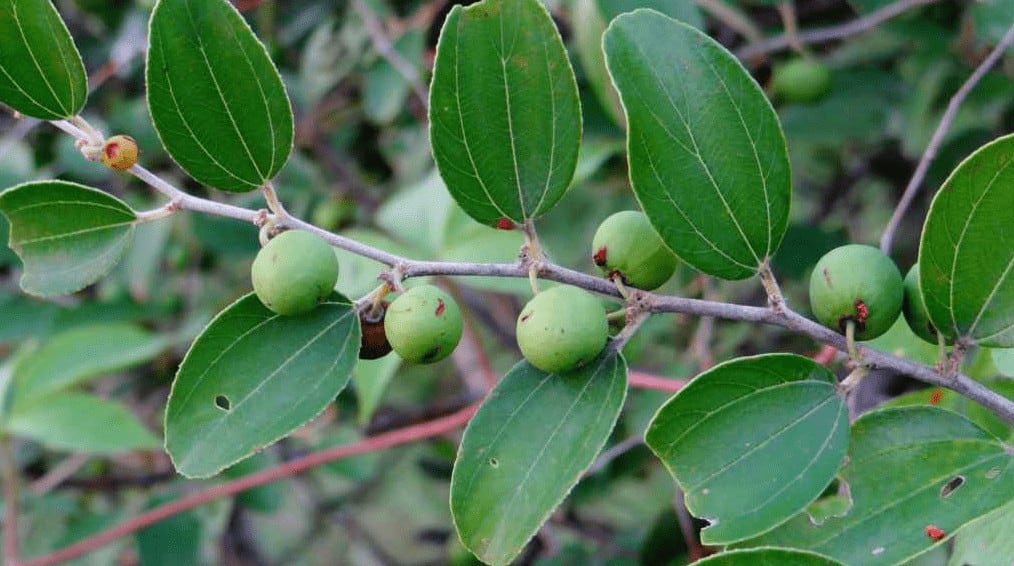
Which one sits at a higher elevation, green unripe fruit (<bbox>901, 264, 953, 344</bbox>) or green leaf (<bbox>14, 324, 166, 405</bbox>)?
green unripe fruit (<bbox>901, 264, 953, 344</bbox>)

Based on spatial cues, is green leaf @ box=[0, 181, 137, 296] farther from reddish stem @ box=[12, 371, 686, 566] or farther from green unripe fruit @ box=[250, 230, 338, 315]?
reddish stem @ box=[12, 371, 686, 566]

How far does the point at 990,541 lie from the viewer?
1.10 m

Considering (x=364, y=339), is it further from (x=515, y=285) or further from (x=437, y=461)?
(x=437, y=461)

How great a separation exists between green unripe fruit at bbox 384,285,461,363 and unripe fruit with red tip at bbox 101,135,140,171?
0.33 m

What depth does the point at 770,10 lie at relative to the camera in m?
2.58

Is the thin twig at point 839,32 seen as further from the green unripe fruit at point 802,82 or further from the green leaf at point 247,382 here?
the green leaf at point 247,382

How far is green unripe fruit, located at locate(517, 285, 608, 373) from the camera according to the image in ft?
3.05

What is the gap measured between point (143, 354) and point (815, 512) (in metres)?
1.71

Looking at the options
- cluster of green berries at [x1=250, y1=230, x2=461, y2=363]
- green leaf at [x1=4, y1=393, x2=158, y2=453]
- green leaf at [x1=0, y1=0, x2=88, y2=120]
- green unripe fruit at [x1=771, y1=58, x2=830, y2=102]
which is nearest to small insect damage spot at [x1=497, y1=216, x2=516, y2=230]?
cluster of green berries at [x1=250, y1=230, x2=461, y2=363]

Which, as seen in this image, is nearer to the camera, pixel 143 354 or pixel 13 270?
pixel 143 354

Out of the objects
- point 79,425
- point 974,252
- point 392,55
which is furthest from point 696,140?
point 79,425

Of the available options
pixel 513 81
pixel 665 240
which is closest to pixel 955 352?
pixel 665 240

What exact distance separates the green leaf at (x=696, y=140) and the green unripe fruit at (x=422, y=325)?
0.21 m

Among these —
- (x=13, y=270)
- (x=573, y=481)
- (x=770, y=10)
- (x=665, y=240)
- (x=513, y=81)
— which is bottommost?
(x=13, y=270)
